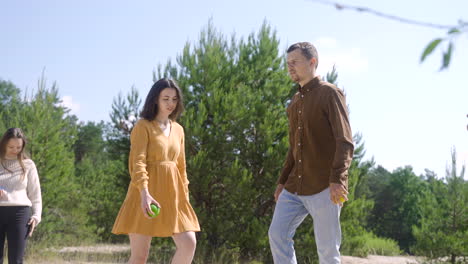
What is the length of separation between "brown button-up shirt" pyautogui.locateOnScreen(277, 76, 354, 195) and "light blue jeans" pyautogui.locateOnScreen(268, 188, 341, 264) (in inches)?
2.7

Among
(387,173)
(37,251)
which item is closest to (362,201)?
(37,251)

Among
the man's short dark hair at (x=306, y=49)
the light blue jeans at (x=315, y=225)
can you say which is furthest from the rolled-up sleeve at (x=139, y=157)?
the man's short dark hair at (x=306, y=49)

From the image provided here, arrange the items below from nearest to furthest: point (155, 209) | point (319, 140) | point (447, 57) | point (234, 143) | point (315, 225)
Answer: point (447, 57) → point (315, 225) → point (319, 140) → point (155, 209) → point (234, 143)

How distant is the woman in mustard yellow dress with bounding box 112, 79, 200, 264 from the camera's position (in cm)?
370

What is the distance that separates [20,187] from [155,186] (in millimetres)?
1626

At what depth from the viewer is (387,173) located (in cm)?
3622

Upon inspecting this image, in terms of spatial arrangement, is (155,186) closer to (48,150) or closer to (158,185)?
(158,185)

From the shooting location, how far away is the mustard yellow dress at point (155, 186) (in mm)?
3707

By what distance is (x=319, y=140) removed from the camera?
352 centimetres

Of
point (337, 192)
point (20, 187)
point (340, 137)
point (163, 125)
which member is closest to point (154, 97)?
point (163, 125)

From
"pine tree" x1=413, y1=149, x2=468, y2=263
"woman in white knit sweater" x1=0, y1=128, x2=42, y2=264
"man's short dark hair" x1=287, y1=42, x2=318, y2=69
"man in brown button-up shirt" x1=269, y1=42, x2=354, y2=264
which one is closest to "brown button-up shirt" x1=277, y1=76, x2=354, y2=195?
"man in brown button-up shirt" x1=269, y1=42, x2=354, y2=264

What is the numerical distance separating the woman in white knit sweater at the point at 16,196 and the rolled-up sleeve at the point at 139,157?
1435mm

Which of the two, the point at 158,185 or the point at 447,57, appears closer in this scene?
the point at 447,57

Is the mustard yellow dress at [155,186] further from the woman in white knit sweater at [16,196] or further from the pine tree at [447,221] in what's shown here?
the pine tree at [447,221]
